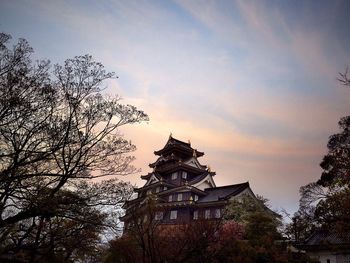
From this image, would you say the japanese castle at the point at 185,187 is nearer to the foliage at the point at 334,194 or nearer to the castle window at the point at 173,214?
the castle window at the point at 173,214

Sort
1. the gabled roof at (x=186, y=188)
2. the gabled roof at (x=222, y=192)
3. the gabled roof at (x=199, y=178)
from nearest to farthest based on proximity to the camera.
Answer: the gabled roof at (x=222, y=192) < the gabled roof at (x=186, y=188) < the gabled roof at (x=199, y=178)

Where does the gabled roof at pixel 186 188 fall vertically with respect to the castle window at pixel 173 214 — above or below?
above

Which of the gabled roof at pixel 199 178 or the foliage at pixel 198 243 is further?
the gabled roof at pixel 199 178

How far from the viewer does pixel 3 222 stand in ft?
36.7

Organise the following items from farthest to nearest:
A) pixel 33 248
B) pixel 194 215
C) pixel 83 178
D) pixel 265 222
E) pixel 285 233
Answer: pixel 194 215
pixel 285 233
pixel 265 222
pixel 83 178
pixel 33 248

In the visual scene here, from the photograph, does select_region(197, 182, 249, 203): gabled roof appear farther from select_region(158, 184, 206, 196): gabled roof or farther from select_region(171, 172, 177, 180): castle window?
select_region(171, 172, 177, 180): castle window

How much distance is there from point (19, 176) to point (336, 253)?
24.2 m

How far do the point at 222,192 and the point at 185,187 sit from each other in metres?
5.13

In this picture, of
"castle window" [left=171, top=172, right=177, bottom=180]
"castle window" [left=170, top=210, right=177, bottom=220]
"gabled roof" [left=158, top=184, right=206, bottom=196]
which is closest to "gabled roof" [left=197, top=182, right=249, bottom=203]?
"gabled roof" [left=158, top=184, right=206, bottom=196]

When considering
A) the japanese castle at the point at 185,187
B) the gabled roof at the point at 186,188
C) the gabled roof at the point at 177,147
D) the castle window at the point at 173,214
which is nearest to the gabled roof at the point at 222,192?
the japanese castle at the point at 185,187

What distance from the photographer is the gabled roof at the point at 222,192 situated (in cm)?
4422

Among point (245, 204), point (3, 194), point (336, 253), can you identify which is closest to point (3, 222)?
point (3, 194)

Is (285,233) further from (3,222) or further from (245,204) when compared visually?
(3,222)

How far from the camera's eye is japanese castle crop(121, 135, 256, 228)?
44.4 meters
